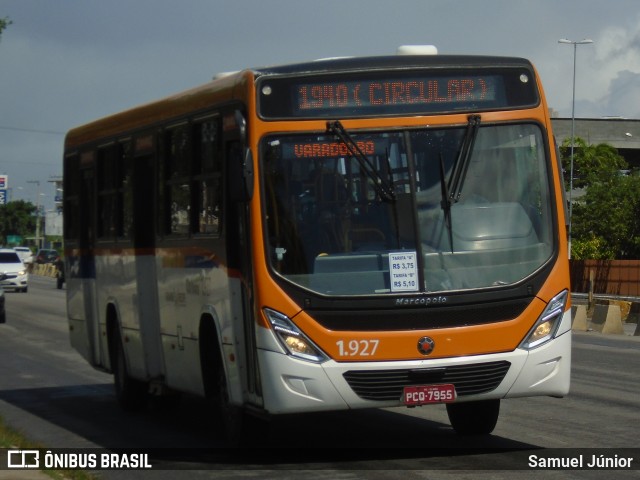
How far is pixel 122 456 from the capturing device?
11062 mm

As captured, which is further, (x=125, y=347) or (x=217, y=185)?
(x=125, y=347)

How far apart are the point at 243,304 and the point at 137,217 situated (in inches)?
143

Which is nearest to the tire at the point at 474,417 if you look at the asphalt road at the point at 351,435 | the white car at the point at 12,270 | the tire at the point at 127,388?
the asphalt road at the point at 351,435

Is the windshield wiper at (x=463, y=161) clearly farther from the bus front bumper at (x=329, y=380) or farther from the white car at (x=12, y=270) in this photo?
the white car at (x=12, y=270)

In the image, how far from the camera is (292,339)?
9719 millimetres

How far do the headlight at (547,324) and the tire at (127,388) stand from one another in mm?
5717

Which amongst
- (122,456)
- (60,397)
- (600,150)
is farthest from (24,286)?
(122,456)

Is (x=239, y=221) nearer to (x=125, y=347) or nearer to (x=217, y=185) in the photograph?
(x=217, y=185)

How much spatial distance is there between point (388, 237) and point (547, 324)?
4.34ft

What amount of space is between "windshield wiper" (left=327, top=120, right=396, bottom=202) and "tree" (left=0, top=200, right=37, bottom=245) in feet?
511

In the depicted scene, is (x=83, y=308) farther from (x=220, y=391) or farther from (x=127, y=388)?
(x=220, y=391)

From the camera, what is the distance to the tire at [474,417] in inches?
446

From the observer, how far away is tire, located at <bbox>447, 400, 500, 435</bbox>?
1133cm

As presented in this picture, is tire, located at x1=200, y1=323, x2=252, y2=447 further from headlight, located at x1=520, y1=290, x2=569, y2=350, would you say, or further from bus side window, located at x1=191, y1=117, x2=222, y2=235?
headlight, located at x1=520, y1=290, x2=569, y2=350
